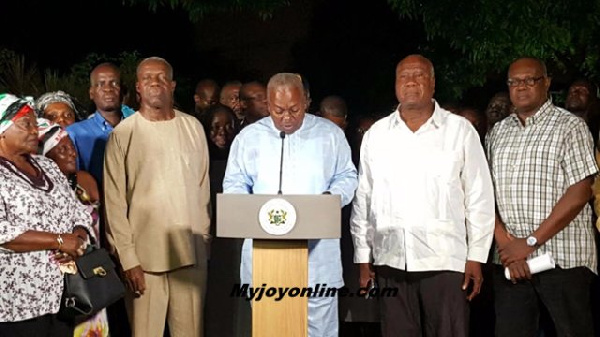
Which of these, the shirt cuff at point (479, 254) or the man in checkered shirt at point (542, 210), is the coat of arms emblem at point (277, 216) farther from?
the man in checkered shirt at point (542, 210)

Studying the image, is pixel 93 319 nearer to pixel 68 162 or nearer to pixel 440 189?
pixel 68 162

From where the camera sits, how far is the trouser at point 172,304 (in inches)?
250

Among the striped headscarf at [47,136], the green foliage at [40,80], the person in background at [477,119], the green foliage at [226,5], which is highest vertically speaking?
the green foliage at [226,5]

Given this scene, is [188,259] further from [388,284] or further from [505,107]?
[505,107]

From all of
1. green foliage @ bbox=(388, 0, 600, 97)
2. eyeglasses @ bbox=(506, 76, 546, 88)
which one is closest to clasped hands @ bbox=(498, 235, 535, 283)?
eyeglasses @ bbox=(506, 76, 546, 88)

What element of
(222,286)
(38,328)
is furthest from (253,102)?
(38,328)

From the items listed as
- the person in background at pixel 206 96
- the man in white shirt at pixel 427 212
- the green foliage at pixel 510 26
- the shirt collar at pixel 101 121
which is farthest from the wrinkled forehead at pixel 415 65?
the person in background at pixel 206 96

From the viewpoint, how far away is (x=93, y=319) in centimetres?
603

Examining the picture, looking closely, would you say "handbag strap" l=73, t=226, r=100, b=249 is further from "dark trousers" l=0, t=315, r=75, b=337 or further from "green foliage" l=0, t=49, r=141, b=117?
"green foliage" l=0, t=49, r=141, b=117

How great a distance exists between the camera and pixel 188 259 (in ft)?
20.9

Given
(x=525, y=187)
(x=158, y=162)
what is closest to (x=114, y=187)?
(x=158, y=162)

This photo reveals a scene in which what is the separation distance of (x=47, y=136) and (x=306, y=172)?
1569 millimetres

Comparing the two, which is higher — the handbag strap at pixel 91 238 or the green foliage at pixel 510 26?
the green foliage at pixel 510 26

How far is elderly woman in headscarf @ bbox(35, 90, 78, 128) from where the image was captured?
7266 millimetres
